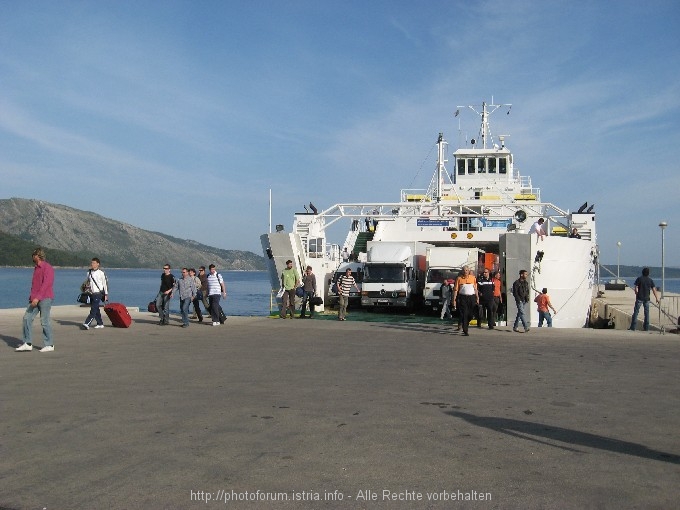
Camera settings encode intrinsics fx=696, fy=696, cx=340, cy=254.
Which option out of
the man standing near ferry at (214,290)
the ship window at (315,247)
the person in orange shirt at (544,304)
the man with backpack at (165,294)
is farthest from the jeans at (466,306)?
the ship window at (315,247)

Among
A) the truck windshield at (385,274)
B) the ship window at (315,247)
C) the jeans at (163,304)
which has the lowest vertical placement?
the jeans at (163,304)

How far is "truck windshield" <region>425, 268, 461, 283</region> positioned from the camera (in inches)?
1027

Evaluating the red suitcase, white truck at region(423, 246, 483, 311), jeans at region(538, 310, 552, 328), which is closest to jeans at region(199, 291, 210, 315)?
the red suitcase

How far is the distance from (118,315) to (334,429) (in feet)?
36.2

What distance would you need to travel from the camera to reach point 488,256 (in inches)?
1096

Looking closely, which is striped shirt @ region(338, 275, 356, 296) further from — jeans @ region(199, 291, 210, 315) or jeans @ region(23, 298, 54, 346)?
jeans @ region(23, 298, 54, 346)

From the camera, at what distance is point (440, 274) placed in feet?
86.1

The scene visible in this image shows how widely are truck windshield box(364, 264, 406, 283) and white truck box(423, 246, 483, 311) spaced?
1121mm

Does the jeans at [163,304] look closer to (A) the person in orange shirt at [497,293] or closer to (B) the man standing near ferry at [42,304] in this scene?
(B) the man standing near ferry at [42,304]

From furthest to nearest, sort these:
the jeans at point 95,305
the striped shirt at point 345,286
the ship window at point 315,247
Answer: the ship window at point 315,247, the striped shirt at point 345,286, the jeans at point 95,305

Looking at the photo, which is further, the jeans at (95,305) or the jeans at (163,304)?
the jeans at (163,304)

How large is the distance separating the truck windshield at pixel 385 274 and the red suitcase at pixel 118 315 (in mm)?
11421

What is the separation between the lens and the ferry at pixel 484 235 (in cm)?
2002

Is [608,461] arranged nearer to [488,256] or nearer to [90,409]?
[90,409]
